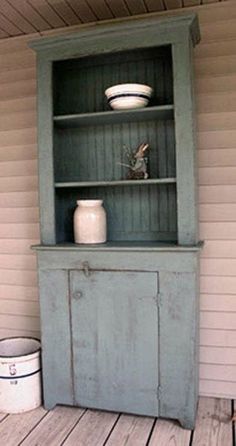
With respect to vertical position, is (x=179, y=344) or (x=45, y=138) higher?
(x=45, y=138)

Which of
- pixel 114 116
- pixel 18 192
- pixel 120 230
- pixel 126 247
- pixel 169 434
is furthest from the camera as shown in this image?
pixel 18 192

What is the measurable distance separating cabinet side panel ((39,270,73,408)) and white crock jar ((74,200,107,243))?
0.81ft

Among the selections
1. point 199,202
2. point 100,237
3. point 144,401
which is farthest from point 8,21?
point 144,401

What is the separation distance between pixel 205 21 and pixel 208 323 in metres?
1.82

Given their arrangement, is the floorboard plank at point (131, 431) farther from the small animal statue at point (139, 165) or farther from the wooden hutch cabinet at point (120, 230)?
the small animal statue at point (139, 165)

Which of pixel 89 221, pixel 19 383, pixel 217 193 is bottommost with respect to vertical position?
pixel 19 383

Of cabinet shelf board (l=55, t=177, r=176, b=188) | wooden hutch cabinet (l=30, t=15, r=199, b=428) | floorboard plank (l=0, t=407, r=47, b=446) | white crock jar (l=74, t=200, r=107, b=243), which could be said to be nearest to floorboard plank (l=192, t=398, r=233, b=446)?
wooden hutch cabinet (l=30, t=15, r=199, b=428)

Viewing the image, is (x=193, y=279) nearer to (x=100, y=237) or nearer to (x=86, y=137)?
(x=100, y=237)

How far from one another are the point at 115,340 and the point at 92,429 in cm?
48

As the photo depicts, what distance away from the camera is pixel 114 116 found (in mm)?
2408

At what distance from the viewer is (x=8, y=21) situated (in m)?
2.64

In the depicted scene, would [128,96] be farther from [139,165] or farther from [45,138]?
[45,138]

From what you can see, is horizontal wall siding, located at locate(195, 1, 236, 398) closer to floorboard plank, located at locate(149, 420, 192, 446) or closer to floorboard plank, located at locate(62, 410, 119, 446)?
floorboard plank, located at locate(149, 420, 192, 446)

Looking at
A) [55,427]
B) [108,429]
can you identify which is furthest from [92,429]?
[55,427]
